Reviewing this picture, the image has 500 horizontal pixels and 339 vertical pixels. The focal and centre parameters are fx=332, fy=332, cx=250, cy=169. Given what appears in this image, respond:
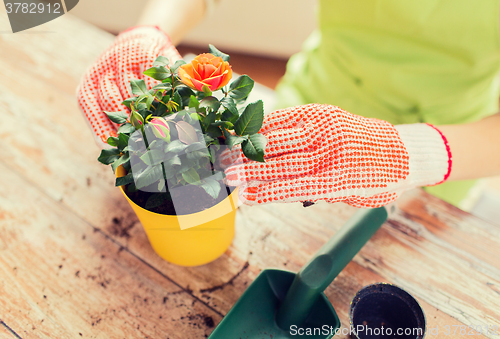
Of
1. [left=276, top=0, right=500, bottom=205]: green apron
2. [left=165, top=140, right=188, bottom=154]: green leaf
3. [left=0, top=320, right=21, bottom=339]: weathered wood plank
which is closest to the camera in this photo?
[left=165, top=140, right=188, bottom=154]: green leaf

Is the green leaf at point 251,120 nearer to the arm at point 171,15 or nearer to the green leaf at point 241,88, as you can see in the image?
the green leaf at point 241,88

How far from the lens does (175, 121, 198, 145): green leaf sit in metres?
0.33

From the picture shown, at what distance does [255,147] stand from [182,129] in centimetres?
8

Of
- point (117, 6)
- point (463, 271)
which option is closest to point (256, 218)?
point (463, 271)

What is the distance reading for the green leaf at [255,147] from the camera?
0.35 metres

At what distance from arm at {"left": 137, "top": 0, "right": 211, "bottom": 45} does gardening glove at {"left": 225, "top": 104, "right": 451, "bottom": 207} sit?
0.40 meters

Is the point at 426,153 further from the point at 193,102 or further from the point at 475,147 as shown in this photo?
the point at 193,102

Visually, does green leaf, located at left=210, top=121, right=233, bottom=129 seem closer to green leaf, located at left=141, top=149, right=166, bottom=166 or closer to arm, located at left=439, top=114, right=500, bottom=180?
green leaf, located at left=141, top=149, right=166, bottom=166

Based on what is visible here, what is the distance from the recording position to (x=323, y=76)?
31.0 inches

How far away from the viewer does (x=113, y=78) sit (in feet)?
1.69

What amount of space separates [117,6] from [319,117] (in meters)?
1.62

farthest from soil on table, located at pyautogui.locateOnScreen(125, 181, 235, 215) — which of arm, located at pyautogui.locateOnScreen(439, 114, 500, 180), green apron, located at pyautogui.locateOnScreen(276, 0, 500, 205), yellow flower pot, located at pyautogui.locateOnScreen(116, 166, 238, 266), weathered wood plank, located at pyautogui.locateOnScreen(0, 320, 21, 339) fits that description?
green apron, located at pyautogui.locateOnScreen(276, 0, 500, 205)

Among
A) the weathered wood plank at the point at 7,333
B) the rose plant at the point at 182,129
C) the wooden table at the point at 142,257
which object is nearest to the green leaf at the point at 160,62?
the rose plant at the point at 182,129

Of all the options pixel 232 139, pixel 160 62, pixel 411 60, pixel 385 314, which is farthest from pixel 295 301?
pixel 411 60
